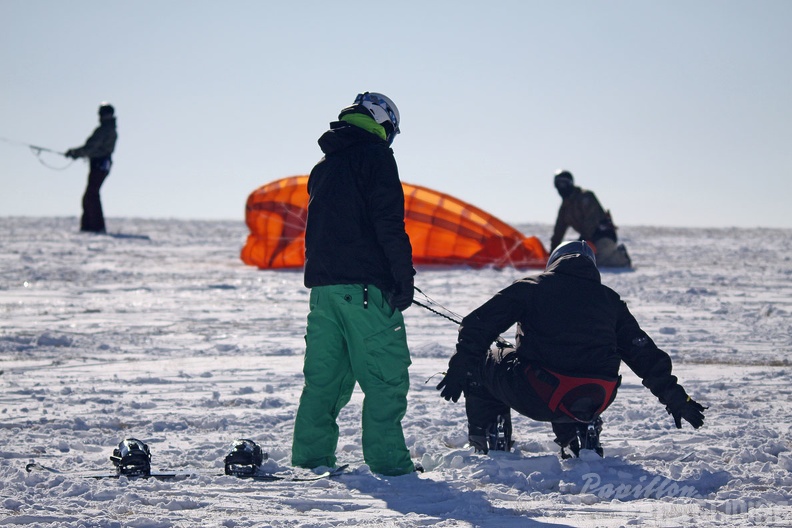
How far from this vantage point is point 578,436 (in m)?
5.07

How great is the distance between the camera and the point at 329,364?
16.0 feet

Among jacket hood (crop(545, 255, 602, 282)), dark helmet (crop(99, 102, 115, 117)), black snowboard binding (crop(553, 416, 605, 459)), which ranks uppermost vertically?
dark helmet (crop(99, 102, 115, 117))

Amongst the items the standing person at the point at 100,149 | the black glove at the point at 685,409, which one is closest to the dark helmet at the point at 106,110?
the standing person at the point at 100,149

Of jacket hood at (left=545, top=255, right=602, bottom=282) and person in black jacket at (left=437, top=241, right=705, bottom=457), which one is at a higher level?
jacket hood at (left=545, top=255, right=602, bottom=282)

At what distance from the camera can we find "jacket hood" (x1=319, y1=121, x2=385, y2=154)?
4.87 metres

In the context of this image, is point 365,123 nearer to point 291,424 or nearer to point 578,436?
point 578,436

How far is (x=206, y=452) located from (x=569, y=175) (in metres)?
12.4

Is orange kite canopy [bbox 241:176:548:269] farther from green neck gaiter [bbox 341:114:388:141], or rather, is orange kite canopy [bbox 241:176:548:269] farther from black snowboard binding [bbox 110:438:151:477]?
black snowboard binding [bbox 110:438:151:477]

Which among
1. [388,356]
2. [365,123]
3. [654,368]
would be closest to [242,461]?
[388,356]

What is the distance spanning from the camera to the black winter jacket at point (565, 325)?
4844 millimetres

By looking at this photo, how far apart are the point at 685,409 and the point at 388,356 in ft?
4.64

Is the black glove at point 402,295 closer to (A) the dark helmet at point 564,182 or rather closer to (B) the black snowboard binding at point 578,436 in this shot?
(B) the black snowboard binding at point 578,436

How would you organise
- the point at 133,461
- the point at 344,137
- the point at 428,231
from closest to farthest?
the point at 133,461
the point at 344,137
the point at 428,231

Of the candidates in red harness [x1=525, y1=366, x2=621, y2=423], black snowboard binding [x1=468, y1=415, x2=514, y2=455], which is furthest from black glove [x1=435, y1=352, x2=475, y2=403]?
black snowboard binding [x1=468, y1=415, x2=514, y2=455]
